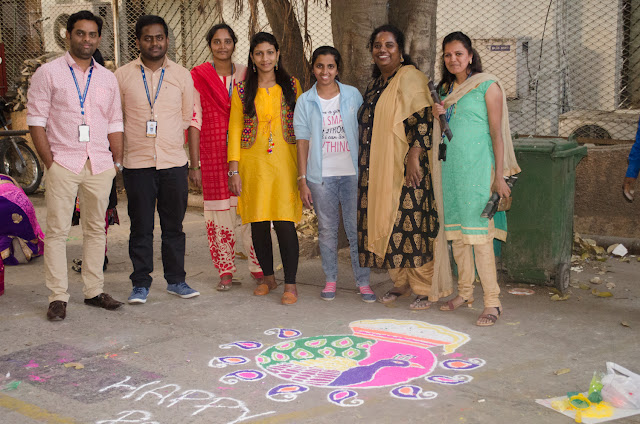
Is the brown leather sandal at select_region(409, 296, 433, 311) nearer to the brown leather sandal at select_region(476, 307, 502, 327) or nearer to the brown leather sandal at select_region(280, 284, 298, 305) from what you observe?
the brown leather sandal at select_region(476, 307, 502, 327)

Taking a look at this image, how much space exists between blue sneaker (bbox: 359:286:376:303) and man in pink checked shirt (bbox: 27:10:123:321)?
6.19 feet

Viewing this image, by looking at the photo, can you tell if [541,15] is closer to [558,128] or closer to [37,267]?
[558,128]

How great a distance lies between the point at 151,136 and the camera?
5148 mm

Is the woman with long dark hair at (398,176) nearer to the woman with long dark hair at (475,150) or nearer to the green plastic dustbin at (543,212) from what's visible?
the woman with long dark hair at (475,150)

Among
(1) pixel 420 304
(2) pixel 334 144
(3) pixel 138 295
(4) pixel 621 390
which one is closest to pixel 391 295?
(1) pixel 420 304

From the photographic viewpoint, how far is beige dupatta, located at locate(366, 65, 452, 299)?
489 centimetres

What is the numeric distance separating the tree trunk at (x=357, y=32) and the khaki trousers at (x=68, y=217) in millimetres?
2243

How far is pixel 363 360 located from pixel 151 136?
2.16 meters

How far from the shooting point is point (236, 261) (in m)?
6.76

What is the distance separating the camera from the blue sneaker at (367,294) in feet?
17.7

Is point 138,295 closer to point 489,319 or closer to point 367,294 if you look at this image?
point 367,294

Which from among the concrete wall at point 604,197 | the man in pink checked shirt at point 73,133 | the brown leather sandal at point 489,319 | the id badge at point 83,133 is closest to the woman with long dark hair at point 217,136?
the man in pink checked shirt at point 73,133

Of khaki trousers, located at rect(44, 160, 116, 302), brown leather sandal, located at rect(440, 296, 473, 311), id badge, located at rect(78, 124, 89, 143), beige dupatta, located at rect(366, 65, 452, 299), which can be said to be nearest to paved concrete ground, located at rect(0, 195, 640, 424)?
brown leather sandal, located at rect(440, 296, 473, 311)

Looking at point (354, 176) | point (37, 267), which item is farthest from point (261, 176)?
point (37, 267)
